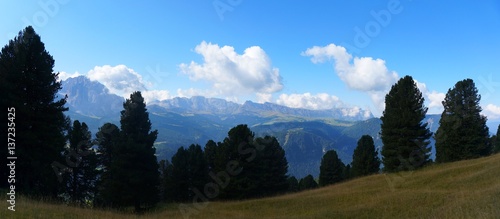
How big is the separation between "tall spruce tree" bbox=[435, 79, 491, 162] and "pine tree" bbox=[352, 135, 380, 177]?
14.8 metres

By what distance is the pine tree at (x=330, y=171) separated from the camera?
69.6 metres

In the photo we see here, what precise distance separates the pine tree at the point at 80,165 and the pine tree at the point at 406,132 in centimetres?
4206

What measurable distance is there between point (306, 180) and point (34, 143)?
67.2 m


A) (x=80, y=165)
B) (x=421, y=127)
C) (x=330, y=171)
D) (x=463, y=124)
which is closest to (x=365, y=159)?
(x=330, y=171)

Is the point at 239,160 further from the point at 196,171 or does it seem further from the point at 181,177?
the point at 181,177

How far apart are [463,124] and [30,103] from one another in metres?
56.1

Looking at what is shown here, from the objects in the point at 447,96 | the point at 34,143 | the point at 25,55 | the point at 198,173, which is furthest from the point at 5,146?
the point at 447,96

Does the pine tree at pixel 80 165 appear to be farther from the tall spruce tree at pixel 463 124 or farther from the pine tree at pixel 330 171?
the tall spruce tree at pixel 463 124

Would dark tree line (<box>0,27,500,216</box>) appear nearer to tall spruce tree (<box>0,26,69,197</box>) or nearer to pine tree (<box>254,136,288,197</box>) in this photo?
tall spruce tree (<box>0,26,69,197</box>)

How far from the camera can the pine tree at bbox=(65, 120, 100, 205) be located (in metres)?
41.4

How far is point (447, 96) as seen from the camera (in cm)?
4722

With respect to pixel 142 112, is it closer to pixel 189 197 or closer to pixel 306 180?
pixel 189 197

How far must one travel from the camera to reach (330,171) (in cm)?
7019

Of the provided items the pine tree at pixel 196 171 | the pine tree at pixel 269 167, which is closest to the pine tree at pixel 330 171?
the pine tree at pixel 269 167
